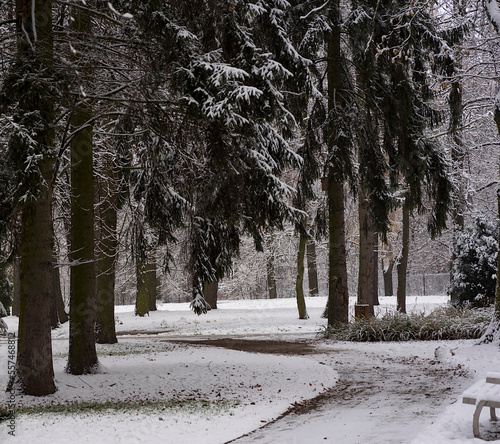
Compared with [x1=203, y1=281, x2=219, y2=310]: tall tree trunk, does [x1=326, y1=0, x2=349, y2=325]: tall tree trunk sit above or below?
above

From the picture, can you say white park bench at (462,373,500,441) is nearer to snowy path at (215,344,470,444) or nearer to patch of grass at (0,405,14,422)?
snowy path at (215,344,470,444)

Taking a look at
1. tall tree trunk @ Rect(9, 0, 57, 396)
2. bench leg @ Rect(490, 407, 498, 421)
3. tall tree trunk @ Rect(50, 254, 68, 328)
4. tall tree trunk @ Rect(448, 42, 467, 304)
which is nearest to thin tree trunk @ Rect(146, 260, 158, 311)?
tall tree trunk @ Rect(50, 254, 68, 328)

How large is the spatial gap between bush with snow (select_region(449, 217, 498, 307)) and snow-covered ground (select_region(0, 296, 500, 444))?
21.0ft

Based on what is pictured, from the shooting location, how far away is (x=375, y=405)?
7.38 metres

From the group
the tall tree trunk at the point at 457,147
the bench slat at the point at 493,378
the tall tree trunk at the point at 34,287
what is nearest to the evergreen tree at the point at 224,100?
the tall tree trunk at the point at 34,287

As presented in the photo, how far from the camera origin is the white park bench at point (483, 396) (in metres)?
5.24

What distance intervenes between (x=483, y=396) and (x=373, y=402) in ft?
8.14

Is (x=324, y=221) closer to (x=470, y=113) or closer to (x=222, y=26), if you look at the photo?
(x=470, y=113)

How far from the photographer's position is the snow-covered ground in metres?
6.11

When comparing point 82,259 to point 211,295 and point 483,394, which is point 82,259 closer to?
point 483,394

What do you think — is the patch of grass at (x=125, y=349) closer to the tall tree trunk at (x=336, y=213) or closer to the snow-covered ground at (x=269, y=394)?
the snow-covered ground at (x=269, y=394)

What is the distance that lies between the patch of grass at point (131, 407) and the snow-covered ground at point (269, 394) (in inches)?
1.3

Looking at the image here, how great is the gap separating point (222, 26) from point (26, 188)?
3.67 m

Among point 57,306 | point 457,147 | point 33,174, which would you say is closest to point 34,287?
point 33,174
